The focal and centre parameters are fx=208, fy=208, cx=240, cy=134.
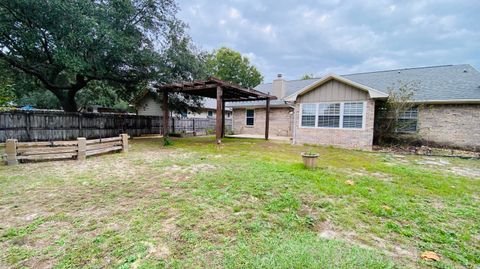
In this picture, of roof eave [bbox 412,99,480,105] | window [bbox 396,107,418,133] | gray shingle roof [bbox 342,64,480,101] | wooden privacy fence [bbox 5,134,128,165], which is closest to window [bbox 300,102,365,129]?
window [bbox 396,107,418,133]

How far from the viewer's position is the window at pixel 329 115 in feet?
31.9

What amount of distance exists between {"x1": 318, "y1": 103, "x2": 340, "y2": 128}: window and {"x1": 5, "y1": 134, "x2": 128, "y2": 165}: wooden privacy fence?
9184 mm

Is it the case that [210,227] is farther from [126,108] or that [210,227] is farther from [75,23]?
[126,108]

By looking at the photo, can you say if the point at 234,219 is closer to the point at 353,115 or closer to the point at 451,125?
the point at 353,115

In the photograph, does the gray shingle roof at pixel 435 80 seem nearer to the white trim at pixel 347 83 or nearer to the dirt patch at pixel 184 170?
the white trim at pixel 347 83

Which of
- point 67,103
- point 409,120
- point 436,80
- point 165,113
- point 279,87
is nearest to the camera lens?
point 409,120

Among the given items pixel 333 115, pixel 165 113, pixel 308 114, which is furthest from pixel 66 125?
pixel 333 115

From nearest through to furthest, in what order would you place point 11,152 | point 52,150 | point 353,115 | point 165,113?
1. point 11,152
2. point 52,150
3. point 353,115
4. point 165,113

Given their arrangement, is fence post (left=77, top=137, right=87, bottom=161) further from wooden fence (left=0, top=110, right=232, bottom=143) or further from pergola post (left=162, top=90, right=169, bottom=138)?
wooden fence (left=0, top=110, right=232, bottom=143)

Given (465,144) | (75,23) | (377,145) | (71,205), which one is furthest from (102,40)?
(465,144)

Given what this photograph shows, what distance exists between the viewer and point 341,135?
31.7ft

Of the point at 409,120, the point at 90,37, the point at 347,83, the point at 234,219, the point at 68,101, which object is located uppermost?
the point at 90,37

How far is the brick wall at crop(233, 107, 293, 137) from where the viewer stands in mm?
15414

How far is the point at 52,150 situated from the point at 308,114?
1015cm
